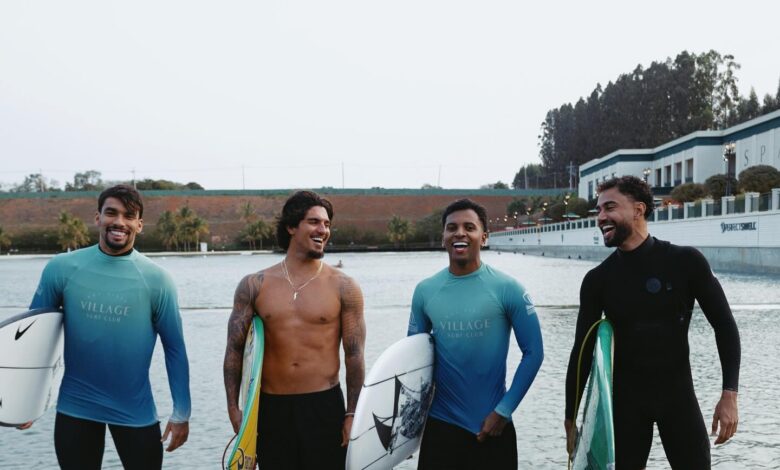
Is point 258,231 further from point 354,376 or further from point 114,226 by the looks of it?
point 354,376

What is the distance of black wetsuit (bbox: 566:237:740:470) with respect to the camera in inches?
150

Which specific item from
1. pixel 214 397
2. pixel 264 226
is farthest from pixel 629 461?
pixel 264 226

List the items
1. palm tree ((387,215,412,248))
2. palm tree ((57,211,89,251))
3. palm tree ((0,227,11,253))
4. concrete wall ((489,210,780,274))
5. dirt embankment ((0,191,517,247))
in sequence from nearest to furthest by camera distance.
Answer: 1. concrete wall ((489,210,780,274))
2. palm tree ((57,211,89,251))
3. palm tree ((0,227,11,253))
4. palm tree ((387,215,412,248))
5. dirt embankment ((0,191,517,247))

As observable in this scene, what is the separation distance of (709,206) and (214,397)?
32924 mm

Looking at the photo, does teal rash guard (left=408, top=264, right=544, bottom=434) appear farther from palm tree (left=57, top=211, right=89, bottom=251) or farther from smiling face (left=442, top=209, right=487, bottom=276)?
palm tree (left=57, top=211, right=89, bottom=251)

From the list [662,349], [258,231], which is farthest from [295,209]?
[258,231]

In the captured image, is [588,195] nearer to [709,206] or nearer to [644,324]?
[709,206]

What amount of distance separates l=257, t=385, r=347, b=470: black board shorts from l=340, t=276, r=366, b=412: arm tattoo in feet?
0.66

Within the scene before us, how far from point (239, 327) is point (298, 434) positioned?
25.8 inches

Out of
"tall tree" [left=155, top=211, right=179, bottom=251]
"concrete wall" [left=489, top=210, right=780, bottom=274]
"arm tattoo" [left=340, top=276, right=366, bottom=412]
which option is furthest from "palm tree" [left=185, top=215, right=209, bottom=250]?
"arm tattoo" [left=340, top=276, right=366, bottom=412]

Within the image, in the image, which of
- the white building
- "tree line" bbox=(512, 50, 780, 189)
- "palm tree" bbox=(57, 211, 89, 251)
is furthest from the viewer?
"palm tree" bbox=(57, 211, 89, 251)

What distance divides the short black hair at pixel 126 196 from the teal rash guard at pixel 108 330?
27 cm

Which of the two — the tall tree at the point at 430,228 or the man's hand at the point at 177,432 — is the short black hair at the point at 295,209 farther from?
the tall tree at the point at 430,228

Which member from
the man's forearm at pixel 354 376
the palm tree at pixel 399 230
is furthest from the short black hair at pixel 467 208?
the palm tree at pixel 399 230
